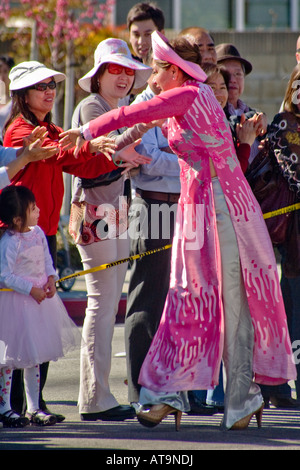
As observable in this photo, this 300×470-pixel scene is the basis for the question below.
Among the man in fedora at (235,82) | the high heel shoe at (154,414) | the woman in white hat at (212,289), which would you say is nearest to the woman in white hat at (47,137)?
the woman in white hat at (212,289)

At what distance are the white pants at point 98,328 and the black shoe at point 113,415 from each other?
0.07 feet

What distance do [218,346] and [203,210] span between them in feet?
2.17

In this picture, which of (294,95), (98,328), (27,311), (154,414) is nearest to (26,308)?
(27,311)

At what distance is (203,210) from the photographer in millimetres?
4680

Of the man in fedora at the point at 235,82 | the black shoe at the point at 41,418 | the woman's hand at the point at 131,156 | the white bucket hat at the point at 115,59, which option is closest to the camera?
the woman's hand at the point at 131,156

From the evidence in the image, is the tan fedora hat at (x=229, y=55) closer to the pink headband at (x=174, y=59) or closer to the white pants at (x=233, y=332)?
the pink headband at (x=174, y=59)

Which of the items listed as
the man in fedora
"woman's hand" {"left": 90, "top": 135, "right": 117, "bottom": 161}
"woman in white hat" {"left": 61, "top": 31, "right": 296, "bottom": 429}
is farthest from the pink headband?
the man in fedora

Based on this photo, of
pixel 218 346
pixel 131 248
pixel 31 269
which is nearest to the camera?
pixel 218 346

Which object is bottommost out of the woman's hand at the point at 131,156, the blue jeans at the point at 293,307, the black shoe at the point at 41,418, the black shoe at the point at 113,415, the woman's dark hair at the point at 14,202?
the black shoe at the point at 113,415

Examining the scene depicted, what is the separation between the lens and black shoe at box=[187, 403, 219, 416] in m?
5.29

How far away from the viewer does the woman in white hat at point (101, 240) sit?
5141mm

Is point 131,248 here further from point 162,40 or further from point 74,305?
point 74,305

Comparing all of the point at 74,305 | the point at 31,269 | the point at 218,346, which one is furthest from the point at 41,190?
the point at 74,305

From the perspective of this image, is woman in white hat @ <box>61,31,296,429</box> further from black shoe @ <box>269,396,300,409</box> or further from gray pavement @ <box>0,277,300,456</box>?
black shoe @ <box>269,396,300,409</box>
